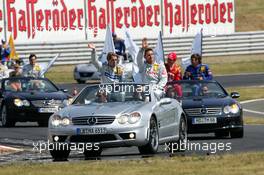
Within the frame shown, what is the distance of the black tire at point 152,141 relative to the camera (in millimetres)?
17375

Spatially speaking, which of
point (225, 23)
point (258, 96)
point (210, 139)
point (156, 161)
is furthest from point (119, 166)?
point (225, 23)

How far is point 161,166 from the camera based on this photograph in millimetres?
15227

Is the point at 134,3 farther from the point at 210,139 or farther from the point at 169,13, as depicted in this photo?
the point at 210,139

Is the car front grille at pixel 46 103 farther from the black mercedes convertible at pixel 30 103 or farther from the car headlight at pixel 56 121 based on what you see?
the car headlight at pixel 56 121

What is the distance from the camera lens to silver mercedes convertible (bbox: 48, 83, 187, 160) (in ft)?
56.0

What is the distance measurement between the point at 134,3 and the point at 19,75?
2065cm

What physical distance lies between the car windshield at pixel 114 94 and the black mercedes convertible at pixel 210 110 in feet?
12.9

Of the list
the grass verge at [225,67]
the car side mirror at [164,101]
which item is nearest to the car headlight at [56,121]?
the car side mirror at [164,101]

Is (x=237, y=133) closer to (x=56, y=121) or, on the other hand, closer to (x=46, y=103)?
(x=56, y=121)

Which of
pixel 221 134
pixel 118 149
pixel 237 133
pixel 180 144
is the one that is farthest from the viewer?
pixel 221 134

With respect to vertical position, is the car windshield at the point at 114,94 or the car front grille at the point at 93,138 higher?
the car windshield at the point at 114,94

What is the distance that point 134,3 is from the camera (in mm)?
50344

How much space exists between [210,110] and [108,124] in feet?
18.0

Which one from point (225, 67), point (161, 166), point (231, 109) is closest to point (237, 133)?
point (231, 109)
